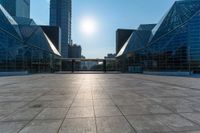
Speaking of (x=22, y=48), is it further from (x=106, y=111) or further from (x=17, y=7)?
(x=17, y=7)

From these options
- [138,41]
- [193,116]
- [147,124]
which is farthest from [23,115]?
[138,41]

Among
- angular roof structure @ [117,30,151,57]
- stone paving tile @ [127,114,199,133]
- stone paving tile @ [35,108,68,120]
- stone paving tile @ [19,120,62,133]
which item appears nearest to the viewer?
stone paving tile @ [19,120,62,133]

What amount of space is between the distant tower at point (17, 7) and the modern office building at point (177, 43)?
124331 millimetres

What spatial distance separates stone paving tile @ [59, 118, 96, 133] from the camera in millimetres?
4520

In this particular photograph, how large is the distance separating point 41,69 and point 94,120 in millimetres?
52569

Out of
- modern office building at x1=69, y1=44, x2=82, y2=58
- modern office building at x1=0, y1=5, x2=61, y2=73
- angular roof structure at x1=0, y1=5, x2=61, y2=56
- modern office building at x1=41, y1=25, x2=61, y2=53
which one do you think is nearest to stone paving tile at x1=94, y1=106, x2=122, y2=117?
modern office building at x1=0, y1=5, x2=61, y2=73

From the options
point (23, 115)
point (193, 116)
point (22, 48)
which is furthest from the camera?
point (22, 48)

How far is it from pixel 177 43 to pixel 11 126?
139ft

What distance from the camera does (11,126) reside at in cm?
479

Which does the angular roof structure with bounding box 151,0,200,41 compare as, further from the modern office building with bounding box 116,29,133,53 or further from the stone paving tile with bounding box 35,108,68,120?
the modern office building with bounding box 116,29,133,53

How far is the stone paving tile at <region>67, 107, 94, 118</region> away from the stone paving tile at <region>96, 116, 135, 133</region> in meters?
0.71

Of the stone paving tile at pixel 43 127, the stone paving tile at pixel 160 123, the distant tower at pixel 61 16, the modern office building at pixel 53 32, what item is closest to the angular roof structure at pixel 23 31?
the modern office building at pixel 53 32

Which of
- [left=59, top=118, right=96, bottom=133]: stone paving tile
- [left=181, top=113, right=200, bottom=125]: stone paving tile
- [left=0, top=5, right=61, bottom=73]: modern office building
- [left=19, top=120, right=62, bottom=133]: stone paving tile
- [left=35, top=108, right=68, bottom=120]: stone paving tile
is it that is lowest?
[left=59, top=118, right=96, bottom=133]: stone paving tile

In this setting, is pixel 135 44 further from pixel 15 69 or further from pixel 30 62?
pixel 15 69
